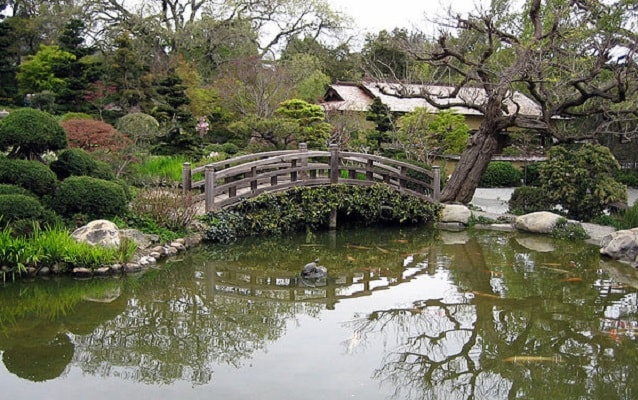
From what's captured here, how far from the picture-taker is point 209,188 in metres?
10.5

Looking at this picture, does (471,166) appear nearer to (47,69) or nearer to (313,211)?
(313,211)

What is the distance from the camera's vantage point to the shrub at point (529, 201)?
43.2ft

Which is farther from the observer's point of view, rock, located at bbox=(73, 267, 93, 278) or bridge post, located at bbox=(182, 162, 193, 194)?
bridge post, located at bbox=(182, 162, 193, 194)

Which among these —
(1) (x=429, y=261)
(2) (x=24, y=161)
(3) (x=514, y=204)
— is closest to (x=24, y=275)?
(2) (x=24, y=161)

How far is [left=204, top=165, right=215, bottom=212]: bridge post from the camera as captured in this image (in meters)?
10.5

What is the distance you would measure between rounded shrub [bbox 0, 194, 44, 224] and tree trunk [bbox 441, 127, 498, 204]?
8.69 meters

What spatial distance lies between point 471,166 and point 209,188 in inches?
243

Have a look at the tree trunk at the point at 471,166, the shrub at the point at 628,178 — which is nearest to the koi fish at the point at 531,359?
the tree trunk at the point at 471,166

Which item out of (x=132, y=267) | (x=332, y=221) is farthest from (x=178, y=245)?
(x=332, y=221)

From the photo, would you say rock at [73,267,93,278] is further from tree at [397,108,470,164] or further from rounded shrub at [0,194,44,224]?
tree at [397,108,470,164]

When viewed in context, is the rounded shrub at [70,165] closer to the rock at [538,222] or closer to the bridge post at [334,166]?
the bridge post at [334,166]

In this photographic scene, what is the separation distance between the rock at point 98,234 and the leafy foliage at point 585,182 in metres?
8.42

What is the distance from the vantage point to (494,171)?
20438 mm

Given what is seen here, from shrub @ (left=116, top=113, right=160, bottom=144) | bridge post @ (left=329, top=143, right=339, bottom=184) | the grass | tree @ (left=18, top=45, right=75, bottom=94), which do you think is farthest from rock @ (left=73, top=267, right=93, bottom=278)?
tree @ (left=18, top=45, right=75, bottom=94)
